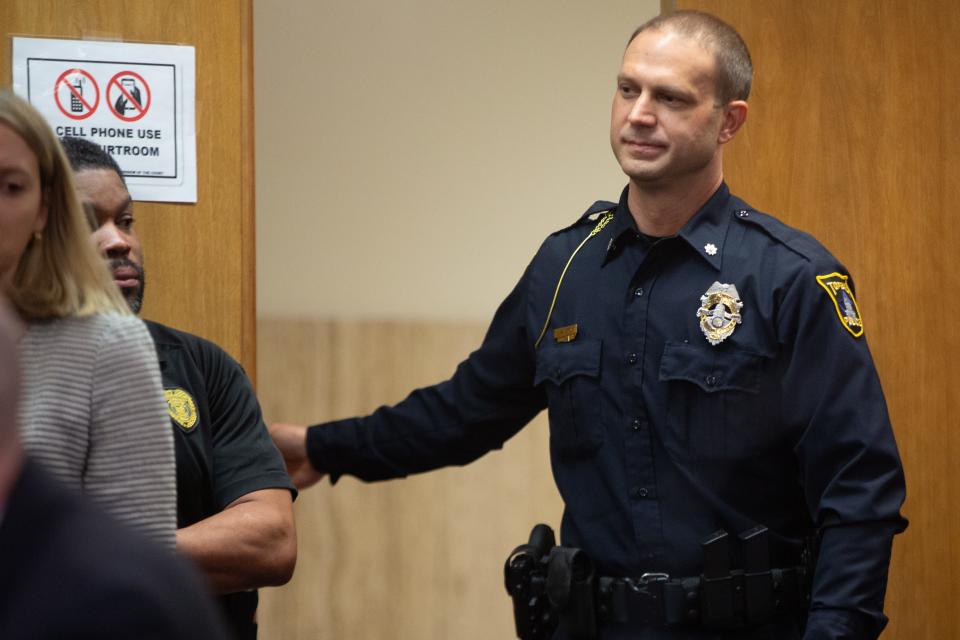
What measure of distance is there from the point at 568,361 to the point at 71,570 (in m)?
1.78

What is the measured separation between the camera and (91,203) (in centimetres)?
229

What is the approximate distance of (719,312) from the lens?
2.37 metres

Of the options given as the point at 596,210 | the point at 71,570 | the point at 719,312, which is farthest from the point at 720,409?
the point at 71,570

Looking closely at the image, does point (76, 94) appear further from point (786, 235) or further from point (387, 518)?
point (387, 518)

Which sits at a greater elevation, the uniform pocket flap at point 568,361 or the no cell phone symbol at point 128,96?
the no cell phone symbol at point 128,96

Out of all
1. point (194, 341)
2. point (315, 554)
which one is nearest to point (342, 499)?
point (315, 554)

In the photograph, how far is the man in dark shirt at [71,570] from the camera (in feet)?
2.45

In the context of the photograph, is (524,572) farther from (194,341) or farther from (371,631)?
(371,631)

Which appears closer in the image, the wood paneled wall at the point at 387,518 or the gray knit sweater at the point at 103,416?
the gray knit sweater at the point at 103,416

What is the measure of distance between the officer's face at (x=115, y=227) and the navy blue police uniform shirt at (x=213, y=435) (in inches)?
4.0

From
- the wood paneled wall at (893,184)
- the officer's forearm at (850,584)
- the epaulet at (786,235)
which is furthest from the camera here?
the wood paneled wall at (893,184)

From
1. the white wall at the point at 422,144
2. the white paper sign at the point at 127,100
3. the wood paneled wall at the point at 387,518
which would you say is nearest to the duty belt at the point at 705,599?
the white paper sign at the point at 127,100

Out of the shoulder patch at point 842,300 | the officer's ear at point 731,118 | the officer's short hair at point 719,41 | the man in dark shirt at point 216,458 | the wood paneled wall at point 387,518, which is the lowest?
the wood paneled wall at point 387,518

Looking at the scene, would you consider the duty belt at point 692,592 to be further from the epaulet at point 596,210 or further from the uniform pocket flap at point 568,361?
the epaulet at point 596,210
